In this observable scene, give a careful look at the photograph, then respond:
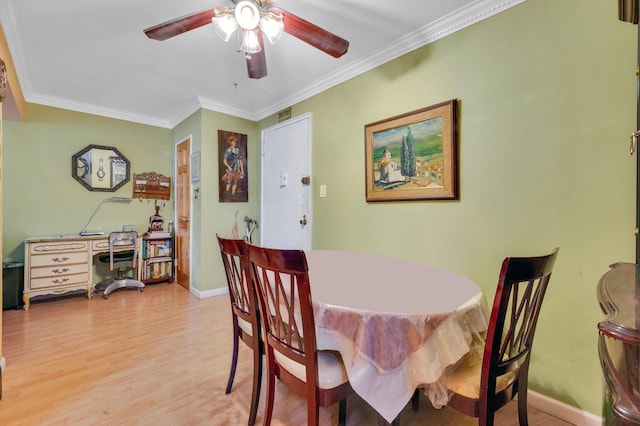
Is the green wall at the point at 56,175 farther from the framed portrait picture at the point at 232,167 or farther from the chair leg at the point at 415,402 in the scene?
the chair leg at the point at 415,402

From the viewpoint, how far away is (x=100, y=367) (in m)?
1.98

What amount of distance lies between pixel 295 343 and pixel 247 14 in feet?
5.65

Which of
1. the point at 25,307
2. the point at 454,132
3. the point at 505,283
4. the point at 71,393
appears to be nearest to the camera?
the point at 505,283

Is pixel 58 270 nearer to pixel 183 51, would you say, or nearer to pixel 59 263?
pixel 59 263

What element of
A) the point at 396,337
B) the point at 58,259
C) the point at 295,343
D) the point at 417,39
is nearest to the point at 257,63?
the point at 417,39

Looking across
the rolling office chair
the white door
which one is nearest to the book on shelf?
the rolling office chair

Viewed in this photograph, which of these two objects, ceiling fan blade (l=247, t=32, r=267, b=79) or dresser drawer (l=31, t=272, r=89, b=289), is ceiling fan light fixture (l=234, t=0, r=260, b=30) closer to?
ceiling fan blade (l=247, t=32, r=267, b=79)

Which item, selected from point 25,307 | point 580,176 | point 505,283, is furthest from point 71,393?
point 580,176

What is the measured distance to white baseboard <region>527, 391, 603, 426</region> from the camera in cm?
145

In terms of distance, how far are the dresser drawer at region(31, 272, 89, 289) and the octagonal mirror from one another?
1200 millimetres

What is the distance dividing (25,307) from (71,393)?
7.26ft

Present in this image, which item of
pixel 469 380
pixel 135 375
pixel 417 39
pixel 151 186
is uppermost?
pixel 417 39

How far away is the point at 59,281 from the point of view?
3225 millimetres

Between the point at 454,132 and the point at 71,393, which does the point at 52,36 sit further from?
the point at 454,132
